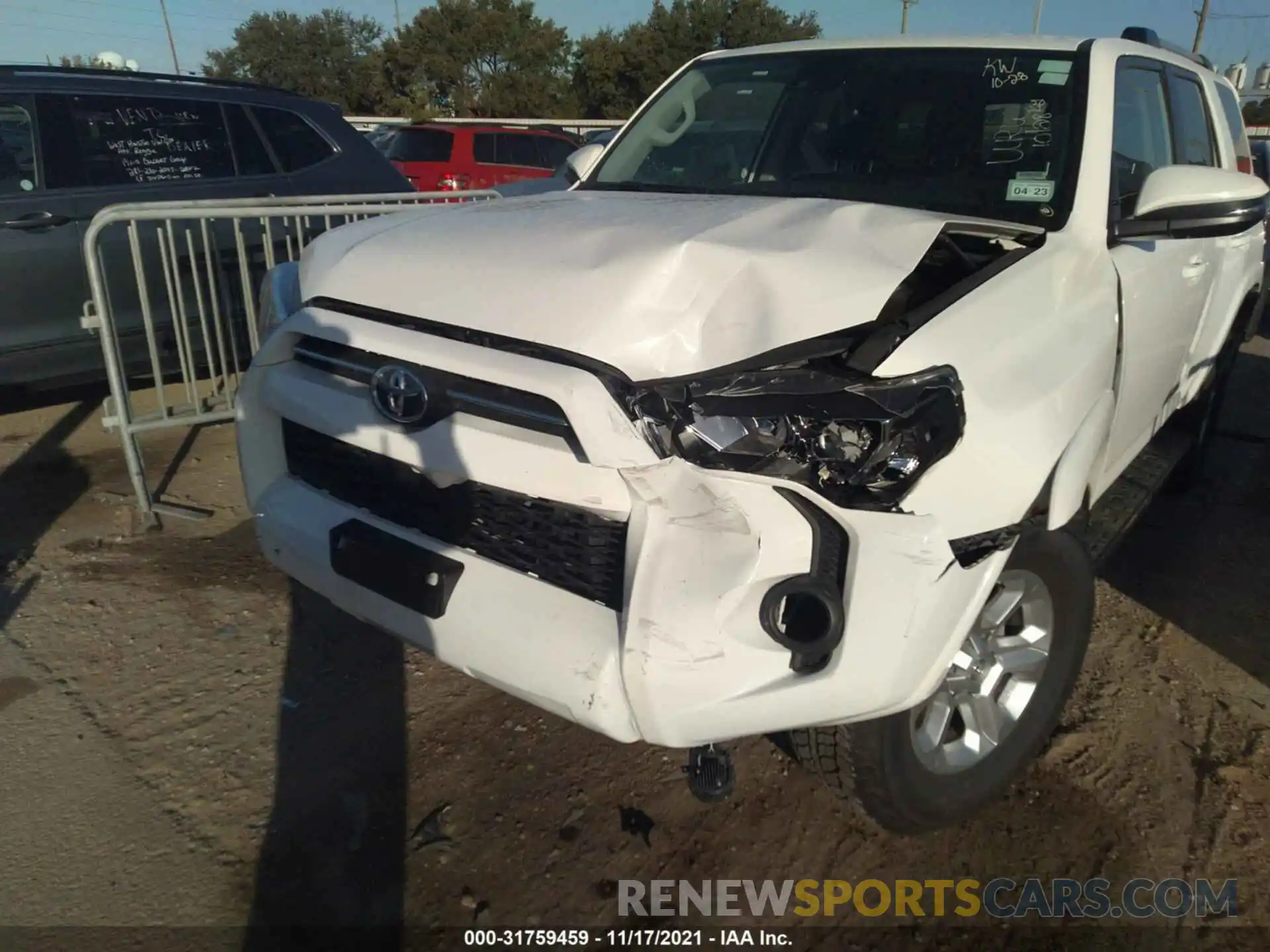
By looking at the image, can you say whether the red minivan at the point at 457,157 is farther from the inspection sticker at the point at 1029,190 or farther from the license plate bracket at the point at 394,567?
the license plate bracket at the point at 394,567

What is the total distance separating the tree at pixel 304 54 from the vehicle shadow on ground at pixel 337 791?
47.8 metres

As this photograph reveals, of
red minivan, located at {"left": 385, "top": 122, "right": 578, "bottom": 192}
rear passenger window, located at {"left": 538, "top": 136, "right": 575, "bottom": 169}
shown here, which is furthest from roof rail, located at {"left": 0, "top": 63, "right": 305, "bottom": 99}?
rear passenger window, located at {"left": 538, "top": 136, "right": 575, "bottom": 169}

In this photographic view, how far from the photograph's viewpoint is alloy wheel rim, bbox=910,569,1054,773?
2.30m

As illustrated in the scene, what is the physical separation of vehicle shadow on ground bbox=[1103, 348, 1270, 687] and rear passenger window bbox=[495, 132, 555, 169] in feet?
37.8

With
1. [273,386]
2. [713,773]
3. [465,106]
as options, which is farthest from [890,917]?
[465,106]

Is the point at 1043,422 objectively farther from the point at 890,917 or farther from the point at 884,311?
the point at 890,917

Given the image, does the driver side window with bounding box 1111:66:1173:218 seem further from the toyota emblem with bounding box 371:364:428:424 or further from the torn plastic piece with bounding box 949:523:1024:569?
the toyota emblem with bounding box 371:364:428:424

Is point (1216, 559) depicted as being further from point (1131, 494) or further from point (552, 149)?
point (552, 149)

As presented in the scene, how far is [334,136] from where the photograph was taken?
20.3ft

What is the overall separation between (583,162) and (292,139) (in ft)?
9.97

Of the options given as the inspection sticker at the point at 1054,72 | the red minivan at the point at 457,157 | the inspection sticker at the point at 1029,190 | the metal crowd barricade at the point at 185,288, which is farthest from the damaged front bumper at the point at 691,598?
the red minivan at the point at 457,157

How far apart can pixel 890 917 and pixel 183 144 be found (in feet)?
18.0

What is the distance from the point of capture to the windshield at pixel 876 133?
2.88 m

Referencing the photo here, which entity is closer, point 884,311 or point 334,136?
point 884,311
